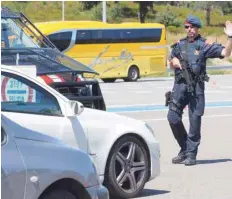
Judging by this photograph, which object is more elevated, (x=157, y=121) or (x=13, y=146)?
(x=13, y=146)

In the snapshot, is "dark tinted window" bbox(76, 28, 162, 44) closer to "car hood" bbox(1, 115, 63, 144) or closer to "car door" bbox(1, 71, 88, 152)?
"car door" bbox(1, 71, 88, 152)

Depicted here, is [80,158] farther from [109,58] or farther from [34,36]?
[109,58]

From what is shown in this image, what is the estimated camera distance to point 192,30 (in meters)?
11.4

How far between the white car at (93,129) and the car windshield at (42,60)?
137cm

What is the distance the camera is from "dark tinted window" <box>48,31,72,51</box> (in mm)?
40844

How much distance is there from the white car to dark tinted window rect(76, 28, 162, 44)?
108 feet

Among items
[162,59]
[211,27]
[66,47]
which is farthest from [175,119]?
[211,27]

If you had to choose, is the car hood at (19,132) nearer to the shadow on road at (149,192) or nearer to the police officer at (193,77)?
the shadow on road at (149,192)

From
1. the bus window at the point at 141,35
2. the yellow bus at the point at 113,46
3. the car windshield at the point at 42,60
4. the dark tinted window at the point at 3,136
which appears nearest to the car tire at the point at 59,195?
the dark tinted window at the point at 3,136

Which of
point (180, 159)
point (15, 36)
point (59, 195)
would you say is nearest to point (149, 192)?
point (180, 159)

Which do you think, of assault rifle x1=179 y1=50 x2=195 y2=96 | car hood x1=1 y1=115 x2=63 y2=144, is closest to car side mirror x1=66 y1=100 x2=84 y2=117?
car hood x1=1 y1=115 x2=63 y2=144

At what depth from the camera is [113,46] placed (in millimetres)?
43406

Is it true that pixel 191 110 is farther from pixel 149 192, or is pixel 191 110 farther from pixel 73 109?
pixel 73 109

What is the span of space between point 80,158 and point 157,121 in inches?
477
